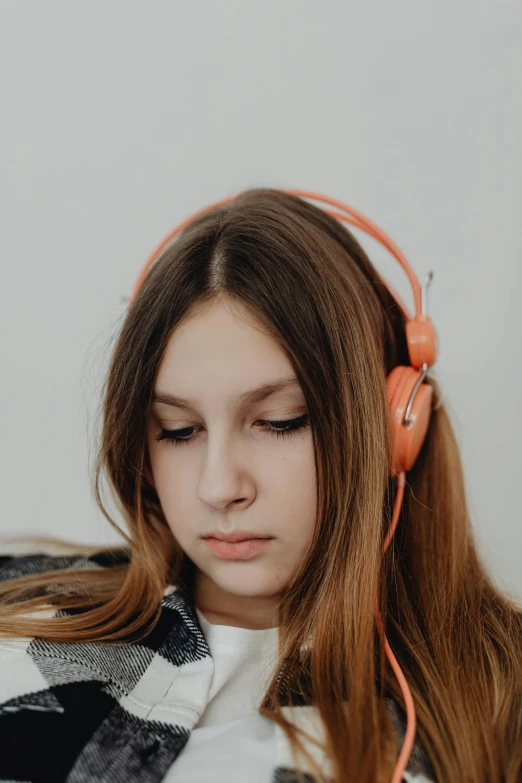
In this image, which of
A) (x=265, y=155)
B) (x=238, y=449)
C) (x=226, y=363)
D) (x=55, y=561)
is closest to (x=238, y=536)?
(x=238, y=449)

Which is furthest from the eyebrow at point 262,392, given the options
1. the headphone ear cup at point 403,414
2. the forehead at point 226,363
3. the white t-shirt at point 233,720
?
the white t-shirt at point 233,720

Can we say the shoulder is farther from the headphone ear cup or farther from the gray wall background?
the headphone ear cup

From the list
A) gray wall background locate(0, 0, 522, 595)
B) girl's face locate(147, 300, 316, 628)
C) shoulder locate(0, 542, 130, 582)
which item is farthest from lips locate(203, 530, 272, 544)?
gray wall background locate(0, 0, 522, 595)

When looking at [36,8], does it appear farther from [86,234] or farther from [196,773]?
[196,773]

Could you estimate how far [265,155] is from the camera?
1.62 meters

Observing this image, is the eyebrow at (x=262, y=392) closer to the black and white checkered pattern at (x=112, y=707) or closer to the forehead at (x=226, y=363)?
the forehead at (x=226, y=363)

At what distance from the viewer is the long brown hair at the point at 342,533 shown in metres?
0.90

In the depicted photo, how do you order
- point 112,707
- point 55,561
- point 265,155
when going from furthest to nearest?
point 265,155, point 55,561, point 112,707

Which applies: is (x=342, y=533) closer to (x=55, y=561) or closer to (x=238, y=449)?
(x=238, y=449)

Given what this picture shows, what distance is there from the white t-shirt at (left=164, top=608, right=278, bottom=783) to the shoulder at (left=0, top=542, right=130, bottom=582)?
0.28 metres

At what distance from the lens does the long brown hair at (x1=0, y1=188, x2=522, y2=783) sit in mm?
900

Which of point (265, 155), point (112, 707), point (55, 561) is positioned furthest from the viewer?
point (265, 155)

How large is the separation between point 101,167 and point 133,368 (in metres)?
0.83

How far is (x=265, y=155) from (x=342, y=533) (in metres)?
0.90
